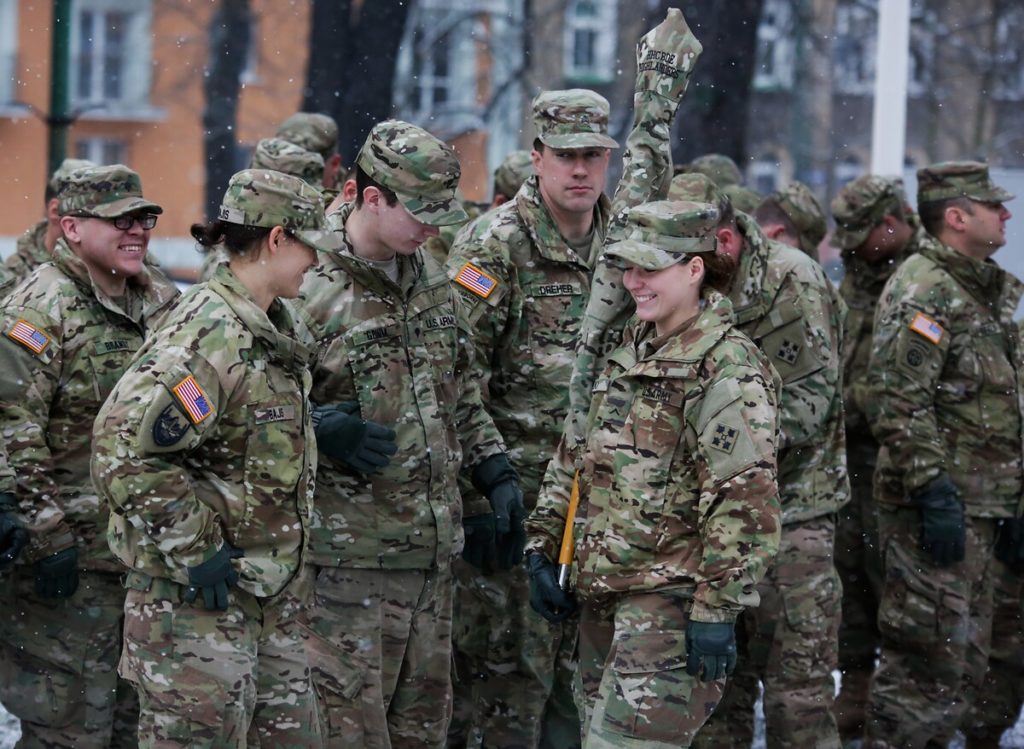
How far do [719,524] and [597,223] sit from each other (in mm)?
2247

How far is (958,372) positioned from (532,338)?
6.18 feet

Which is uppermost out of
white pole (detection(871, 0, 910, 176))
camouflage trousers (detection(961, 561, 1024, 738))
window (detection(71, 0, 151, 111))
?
window (detection(71, 0, 151, 111))

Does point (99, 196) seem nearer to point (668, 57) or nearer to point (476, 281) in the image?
point (476, 281)

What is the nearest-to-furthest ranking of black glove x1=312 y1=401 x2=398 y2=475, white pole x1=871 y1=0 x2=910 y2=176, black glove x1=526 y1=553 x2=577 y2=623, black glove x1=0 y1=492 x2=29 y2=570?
1. black glove x1=526 y1=553 x2=577 y2=623
2. black glove x1=312 y1=401 x2=398 y2=475
3. black glove x1=0 y1=492 x2=29 y2=570
4. white pole x1=871 y1=0 x2=910 y2=176

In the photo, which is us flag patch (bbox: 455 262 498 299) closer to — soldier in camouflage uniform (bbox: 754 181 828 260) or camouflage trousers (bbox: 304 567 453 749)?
camouflage trousers (bbox: 304 567 453 749)

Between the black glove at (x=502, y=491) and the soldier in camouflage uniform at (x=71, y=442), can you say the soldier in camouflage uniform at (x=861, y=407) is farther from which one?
the soldier in camouflage uniform at (x=71, y=442)

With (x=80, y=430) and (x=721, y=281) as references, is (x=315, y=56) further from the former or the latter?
(x=721, y=281)

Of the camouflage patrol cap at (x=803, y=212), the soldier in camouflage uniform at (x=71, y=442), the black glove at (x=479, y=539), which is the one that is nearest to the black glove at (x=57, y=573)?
the soldier in camouflage uniform at (x=71, y=442)

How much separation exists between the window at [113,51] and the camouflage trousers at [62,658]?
56.6 feet

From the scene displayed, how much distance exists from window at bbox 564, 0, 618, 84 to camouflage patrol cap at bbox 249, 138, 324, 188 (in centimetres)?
1482

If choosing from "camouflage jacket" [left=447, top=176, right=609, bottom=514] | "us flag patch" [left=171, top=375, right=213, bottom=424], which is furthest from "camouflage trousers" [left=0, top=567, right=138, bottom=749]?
"us flag patch" [left=171, top=375, right=213, bottom=424]

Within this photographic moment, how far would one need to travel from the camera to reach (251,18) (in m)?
18.8

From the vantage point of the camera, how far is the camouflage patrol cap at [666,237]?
487 cm

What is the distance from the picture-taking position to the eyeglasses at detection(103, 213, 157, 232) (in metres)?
6.25
